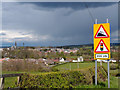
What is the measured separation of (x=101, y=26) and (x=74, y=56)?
762 inches

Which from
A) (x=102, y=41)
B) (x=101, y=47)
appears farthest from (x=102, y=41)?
(x=101, y=47)

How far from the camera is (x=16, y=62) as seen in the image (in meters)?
12.6

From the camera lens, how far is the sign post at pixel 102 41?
18.5 feet

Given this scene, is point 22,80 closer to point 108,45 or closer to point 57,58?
point 108,45

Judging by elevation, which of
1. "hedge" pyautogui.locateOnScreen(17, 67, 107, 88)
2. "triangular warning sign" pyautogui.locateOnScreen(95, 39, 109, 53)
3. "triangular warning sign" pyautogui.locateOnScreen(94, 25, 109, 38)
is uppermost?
"triangular warning sign" pyautogui.locateOnScreen(94, 25, 109, 38)

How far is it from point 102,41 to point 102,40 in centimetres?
4

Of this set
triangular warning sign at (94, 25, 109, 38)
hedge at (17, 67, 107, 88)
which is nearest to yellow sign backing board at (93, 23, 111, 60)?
triangular warning sign at (94, 25, 109, 38)

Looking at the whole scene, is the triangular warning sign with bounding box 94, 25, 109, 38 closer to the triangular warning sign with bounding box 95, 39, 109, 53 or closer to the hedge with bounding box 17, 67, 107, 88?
the triangular warning sign with bounding box 95, 39, 109, 53

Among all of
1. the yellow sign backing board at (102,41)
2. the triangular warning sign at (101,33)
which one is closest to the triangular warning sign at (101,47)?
the yellow sign backing board at (102,41)

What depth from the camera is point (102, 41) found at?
18.9ft

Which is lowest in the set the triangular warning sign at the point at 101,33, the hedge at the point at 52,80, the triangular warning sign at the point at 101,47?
the hedge at the point at 52,80

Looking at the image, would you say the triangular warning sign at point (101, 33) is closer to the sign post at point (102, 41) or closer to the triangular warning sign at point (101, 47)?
the sign post at point (102, 41)

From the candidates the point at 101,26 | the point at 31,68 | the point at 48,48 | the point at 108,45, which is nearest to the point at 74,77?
the point at 108,45

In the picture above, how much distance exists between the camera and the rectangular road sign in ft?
18.5
